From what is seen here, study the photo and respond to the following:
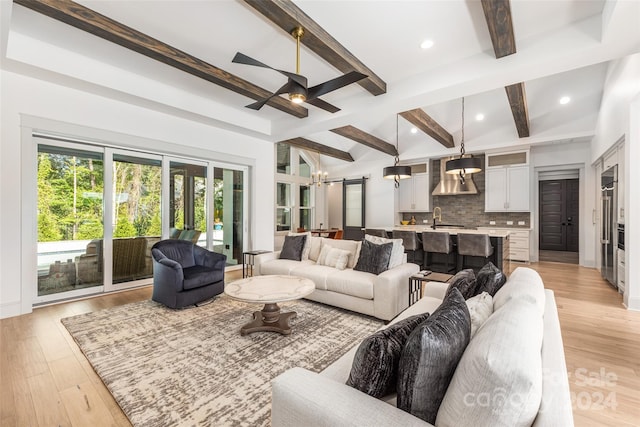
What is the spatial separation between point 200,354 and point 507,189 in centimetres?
731

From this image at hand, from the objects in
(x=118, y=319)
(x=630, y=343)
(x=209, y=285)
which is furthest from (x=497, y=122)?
(x=118, y=319)

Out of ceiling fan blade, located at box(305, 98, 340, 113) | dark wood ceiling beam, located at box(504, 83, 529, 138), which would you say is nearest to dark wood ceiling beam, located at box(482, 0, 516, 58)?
dark wood ceiling beam, located at box(504, 83, 529, 138)

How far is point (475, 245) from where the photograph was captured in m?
Result: 4.70

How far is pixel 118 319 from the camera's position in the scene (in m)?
3.22

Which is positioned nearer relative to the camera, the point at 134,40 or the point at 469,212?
the point at 134,40

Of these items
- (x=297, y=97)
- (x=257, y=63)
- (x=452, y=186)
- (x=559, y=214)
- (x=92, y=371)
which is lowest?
(x=92, y=371)

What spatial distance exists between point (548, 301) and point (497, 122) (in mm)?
5714

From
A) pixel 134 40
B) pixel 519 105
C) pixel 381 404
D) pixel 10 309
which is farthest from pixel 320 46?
pixel 10 309

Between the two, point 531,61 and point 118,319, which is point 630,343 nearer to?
point 531,61

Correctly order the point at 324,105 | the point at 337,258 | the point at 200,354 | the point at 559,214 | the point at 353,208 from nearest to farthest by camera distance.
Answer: the point at 200,354
the point at 337,258
the point at 324,105
the point at 559,214
the point at 353,208

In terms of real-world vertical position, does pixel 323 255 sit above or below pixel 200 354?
above

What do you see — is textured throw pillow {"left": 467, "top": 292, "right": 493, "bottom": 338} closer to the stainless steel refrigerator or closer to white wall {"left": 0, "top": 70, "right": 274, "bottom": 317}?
the stainless steel refrigerator

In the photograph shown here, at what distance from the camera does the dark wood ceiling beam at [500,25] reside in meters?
2.41

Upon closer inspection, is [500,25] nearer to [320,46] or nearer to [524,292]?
[320,46]
